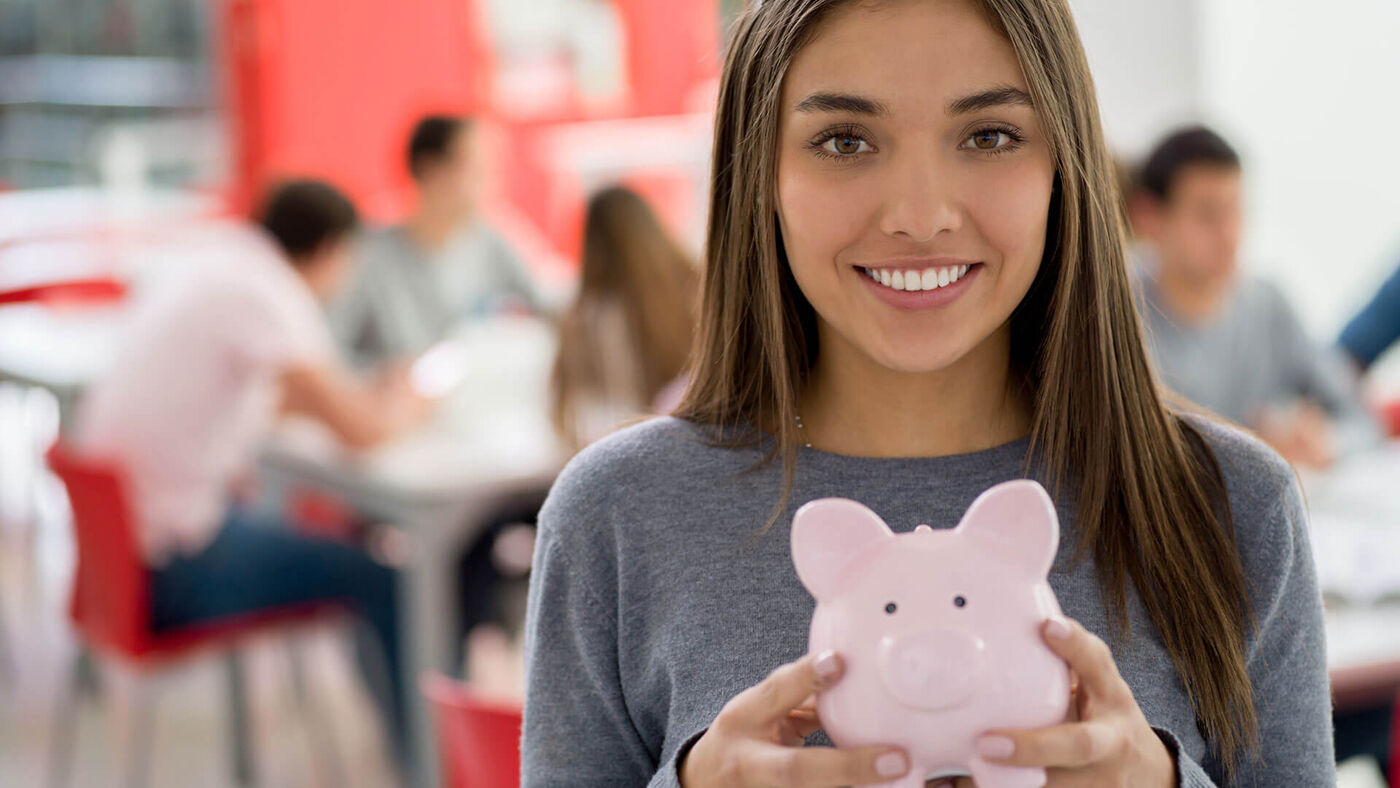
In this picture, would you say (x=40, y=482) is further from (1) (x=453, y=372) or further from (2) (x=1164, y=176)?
(2) (x=1164, y=176)

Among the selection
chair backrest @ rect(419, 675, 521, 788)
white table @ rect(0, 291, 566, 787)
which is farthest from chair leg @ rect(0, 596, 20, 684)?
chair backrest @ rect(419, 675, 521, 788)

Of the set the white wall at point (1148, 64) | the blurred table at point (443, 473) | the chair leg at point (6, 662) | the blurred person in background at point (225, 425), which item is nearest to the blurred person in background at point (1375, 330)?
the blurred table at point (443, 473)

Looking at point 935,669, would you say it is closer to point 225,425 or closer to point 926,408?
point 926,408

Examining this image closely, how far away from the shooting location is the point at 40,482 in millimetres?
5930

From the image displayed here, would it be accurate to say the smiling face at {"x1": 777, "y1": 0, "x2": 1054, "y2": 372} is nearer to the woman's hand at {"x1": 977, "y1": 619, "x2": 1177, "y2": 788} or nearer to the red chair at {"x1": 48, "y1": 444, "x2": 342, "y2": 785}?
the woman's hand at {"x1": 977, "y1": 619, "x2": 1177, "y2": 788}

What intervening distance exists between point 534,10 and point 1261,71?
12.7ft

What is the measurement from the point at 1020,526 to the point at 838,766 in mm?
196

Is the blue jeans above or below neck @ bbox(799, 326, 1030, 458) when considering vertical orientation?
below

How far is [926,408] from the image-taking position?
48.6 inches

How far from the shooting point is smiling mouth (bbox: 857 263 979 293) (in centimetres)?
109

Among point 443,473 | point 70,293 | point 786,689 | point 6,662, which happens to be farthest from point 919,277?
point 70,293

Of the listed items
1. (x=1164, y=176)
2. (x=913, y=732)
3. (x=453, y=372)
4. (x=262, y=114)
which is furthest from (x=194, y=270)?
(x=262, y=114)

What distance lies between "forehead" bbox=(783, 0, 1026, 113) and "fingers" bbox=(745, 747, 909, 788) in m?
0.47

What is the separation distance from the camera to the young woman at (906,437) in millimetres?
1086
